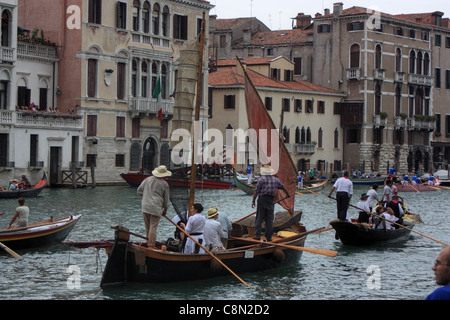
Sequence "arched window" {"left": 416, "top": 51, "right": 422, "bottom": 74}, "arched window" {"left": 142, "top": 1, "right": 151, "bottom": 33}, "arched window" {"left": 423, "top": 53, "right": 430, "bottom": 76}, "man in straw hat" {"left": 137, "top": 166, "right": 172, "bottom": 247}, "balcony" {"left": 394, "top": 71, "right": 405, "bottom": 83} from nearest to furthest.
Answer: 1. "man in straw hat" {"left": 137, "top": 166, "right": 172, "bottom": 247}
2. "arched window" {"left": 142, "top": 1, "right": 151, "bottom": 33}
3. "balcony" {"left": 394, "top": 71, "right": 405, "bottom": 83}
4. "arched window" {"left": 416, "top": 51, "right": 422, "bottom": 74}
5. "arched window" {"left": 423, "top": 53, "right": 430, "bottom": 76}

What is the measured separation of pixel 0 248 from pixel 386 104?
45906mm

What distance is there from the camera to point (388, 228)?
65.9 ft

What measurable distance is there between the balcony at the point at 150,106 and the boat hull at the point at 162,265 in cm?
2922

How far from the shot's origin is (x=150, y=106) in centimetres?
4441

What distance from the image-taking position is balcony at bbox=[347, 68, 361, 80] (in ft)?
189

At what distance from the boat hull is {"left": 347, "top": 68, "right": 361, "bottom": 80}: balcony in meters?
43.8

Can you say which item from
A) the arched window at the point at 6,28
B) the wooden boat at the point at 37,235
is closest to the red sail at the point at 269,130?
the wooden boat at the point at 37,235

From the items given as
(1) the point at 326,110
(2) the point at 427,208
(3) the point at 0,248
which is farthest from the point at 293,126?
(3) the point at 0,248

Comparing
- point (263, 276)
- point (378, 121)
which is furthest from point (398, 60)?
point (263, 276)

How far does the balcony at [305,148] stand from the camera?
178ft

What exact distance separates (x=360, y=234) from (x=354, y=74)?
39858 millimetres

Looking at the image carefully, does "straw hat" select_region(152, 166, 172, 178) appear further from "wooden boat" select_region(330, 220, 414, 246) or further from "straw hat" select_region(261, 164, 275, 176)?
"wooden boat" select_region(330, 220, 414, 246)

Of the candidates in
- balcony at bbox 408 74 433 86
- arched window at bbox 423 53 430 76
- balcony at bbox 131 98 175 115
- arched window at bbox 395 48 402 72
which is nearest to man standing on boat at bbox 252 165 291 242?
balcony at bbox 131 98 175 115

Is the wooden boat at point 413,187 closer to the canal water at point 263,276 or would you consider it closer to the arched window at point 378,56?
the arched window at point 378,56
